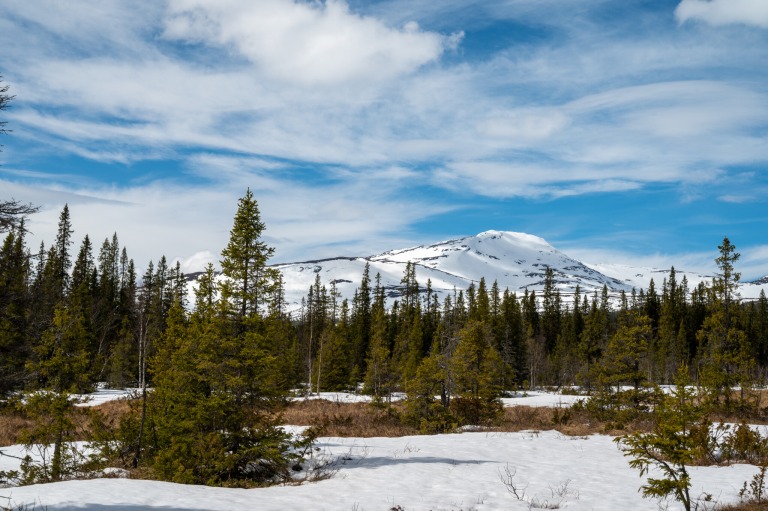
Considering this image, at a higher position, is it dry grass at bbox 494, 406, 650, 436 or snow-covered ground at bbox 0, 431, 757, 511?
snow-covered ground at bbox 0, 431, 757, 511

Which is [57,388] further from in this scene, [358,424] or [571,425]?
[571,425]

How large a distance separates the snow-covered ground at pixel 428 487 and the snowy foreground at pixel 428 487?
0.02 metres

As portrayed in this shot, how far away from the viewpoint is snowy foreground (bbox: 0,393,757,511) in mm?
10656

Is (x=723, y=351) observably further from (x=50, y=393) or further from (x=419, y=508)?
(x=50, y=393)

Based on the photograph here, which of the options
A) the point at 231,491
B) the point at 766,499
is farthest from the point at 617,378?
the point at 231,491

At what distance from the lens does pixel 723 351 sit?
27.8m

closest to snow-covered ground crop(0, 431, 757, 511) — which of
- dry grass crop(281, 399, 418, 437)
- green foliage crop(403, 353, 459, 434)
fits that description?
dry grass crop(281, 399, 418, 437)

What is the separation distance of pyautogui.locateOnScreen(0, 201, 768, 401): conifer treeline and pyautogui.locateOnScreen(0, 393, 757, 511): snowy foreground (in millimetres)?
2905

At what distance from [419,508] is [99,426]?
11.1 meters

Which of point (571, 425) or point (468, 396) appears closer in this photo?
point (571, 425)

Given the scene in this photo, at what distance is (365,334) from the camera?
74.5m

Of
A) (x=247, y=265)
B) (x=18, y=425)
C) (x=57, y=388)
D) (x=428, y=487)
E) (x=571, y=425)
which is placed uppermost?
(x=247, y=265)

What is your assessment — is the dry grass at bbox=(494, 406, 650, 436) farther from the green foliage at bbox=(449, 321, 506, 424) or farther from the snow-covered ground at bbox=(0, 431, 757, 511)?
the snow-covered ground at bbox=(0, 431, 757, 511)

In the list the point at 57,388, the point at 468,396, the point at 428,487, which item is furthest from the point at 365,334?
the point at 428,487
